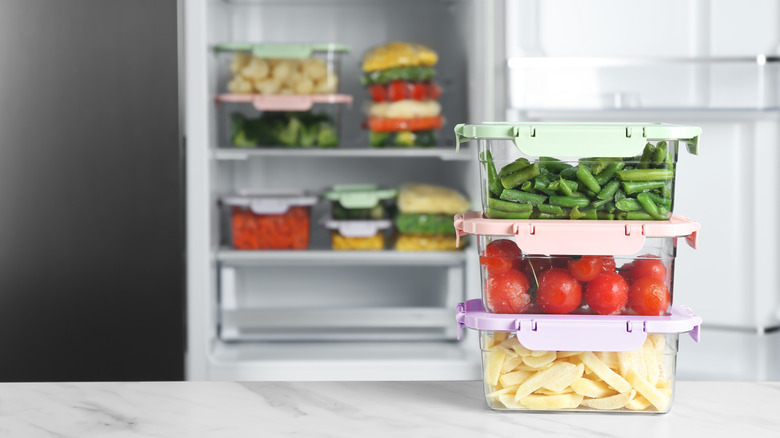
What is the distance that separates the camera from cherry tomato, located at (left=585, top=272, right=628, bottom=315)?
894 millimetres

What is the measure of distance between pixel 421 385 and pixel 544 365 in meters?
0.20

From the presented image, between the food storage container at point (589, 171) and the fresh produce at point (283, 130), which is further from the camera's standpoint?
the fresh produce at point (283, 130)

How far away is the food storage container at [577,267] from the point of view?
891 millimetres

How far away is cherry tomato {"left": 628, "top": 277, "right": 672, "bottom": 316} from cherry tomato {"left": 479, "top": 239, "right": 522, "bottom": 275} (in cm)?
13

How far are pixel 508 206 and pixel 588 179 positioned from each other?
93mm

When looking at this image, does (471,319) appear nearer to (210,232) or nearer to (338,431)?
(338,431)

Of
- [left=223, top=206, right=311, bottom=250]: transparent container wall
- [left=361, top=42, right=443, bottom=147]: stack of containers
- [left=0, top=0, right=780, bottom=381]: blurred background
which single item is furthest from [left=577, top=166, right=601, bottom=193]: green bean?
[left=223, top=206, right=311, bottom=250]: transparent container wall

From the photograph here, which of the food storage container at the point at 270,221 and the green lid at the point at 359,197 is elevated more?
the green lid at the point at 359,197

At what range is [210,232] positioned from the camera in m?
2.21

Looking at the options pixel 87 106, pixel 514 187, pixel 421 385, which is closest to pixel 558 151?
pixel 514 187

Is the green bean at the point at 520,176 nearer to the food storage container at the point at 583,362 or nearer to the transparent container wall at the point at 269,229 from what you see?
the food storage container at the point at 583,362

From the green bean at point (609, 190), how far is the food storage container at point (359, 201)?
1.45 m

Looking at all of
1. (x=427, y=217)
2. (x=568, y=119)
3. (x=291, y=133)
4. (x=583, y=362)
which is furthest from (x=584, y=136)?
(x=291, y=133)

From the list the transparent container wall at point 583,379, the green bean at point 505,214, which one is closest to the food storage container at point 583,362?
the transparent container wall at point 583,379
